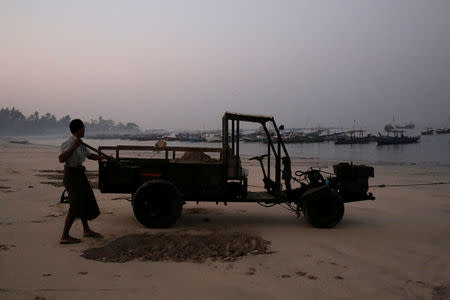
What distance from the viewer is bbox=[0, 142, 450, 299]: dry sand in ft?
12.7

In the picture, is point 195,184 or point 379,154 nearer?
point 195,184

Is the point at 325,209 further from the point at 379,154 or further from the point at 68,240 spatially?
the point at 379,154

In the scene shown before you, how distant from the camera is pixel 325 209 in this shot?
21.6 feet

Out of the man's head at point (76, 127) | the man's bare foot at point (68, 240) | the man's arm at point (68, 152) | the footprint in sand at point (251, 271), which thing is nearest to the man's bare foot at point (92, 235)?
the man's bare foot at point (68, 240)

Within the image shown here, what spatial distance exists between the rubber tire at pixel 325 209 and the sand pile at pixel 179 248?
4.06ft

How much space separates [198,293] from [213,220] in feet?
11.1

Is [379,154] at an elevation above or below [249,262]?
below

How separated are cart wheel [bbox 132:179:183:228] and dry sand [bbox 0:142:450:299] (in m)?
0.20

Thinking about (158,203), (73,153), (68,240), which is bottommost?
(68,240)

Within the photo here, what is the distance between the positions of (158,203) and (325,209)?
109 inches

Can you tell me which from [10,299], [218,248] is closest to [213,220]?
[218,248]

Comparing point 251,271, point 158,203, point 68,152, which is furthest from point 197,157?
point 251,271

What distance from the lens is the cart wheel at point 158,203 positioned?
6279 millimetres

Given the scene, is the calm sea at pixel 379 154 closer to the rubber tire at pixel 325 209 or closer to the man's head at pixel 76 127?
the rubber tire at pixel 325 209
